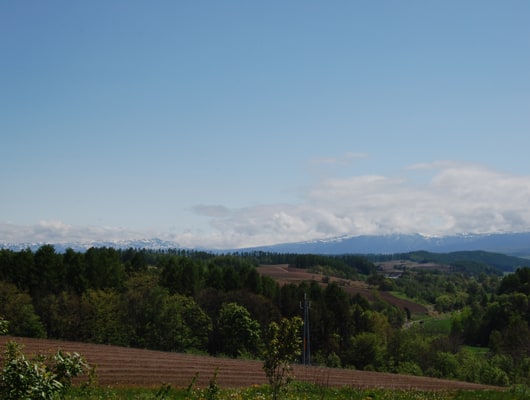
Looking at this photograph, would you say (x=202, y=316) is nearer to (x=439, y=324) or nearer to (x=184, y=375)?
(x=184, y=375)

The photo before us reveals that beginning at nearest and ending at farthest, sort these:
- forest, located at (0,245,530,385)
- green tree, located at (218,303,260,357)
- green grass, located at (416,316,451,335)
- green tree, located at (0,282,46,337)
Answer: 1. green tree, located at (0,282,46,337)
2. forest, located at (0,245,530,385)
3. green tree, located at (218,303,260,357)
4. green grass, located at (416,316,451,335)

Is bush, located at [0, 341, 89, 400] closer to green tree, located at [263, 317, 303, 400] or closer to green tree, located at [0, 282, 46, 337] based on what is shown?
green tree, located at [263, 317, 303, 400]

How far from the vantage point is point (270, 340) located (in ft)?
37.6

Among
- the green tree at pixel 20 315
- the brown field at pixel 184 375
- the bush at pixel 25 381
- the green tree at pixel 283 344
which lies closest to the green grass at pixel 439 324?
the green tree at pixel 20 315

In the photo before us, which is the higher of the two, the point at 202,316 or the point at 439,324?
the point at 202,316

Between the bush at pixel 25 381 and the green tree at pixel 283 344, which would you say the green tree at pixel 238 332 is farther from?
the bush at pixel 25 381

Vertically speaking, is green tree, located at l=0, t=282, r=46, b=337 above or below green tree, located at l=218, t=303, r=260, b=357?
above

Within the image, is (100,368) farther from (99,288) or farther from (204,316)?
(99,288)

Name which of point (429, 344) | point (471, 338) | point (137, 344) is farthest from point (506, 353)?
point (137, 344)

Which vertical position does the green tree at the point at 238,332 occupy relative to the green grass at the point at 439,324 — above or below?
above

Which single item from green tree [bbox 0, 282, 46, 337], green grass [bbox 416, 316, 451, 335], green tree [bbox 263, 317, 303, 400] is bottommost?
green grass [bbox 416, 316, 451, 335]

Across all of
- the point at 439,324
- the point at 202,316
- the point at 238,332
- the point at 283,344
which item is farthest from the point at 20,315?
the point at 439,324

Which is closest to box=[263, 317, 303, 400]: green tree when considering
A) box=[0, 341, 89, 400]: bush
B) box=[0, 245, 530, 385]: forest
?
box=[0, 341, 89, 400]: bush

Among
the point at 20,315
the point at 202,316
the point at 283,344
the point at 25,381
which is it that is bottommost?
the point at 202,316
